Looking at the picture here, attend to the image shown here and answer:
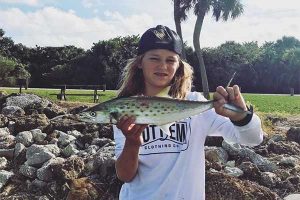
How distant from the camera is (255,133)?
2.59m

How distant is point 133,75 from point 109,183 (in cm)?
351

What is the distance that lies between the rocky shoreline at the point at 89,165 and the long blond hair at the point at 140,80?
8.98 feet

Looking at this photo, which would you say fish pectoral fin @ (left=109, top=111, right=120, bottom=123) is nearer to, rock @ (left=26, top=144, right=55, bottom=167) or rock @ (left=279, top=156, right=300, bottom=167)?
rock @ (left=26, top=144, right=55, bottom=167)

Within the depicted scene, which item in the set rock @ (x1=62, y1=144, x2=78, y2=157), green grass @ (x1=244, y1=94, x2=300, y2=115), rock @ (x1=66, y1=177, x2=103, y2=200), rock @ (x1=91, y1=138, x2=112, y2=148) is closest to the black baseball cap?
rock @ (x1=66, y1=177, x2=103, y2=200)

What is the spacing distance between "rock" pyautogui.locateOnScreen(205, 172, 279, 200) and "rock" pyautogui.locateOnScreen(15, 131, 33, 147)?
145 inches

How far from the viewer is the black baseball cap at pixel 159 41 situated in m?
2.89

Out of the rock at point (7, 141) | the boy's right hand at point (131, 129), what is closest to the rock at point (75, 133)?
the rock at point (7, 141)

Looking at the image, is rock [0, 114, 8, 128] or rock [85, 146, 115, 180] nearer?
rock [85, 146, 115, 180]

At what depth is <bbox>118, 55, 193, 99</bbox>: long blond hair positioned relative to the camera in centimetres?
295

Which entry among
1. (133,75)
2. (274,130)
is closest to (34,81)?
(274,130)

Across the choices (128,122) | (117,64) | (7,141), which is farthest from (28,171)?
(117,64)

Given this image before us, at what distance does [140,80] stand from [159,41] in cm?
28

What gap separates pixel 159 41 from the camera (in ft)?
9.51

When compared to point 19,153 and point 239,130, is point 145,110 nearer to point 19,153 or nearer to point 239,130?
point 239,130
